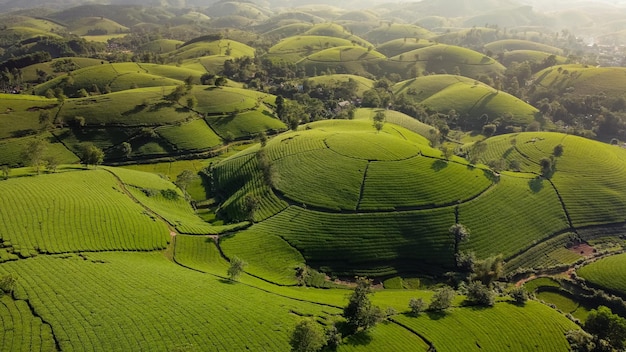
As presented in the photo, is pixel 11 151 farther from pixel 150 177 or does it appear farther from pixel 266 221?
pixel 266 221

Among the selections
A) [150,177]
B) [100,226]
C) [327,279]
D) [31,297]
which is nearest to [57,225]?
[100,226]

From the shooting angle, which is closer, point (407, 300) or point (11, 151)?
point (407, 300)

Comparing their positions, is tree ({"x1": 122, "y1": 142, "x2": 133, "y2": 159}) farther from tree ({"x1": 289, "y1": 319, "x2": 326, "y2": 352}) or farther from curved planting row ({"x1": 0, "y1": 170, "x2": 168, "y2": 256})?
tree ({"x1": 289, "y1": 319, "x2": 326, "y2": 352})

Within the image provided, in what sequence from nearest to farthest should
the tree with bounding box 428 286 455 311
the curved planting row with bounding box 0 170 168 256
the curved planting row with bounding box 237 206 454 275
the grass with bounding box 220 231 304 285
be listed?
the tree with bounding box 428 286 455 311, the curved planting row with bounding box 0 170 168 256, the grass with bounding box 220 231 304 285, the curved planting row with bounding box 237 206 454 275

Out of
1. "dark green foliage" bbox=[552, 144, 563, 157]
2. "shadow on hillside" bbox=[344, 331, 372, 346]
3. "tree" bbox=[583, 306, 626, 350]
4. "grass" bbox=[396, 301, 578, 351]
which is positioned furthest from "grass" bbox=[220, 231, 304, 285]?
"dark green foliage" bbox=[552, 144, 563, 157]

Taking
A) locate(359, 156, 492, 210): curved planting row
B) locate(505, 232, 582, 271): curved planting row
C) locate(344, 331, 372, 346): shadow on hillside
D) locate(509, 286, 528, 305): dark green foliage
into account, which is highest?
Answer: locate(359, 156, 492, 210): curved planting row
